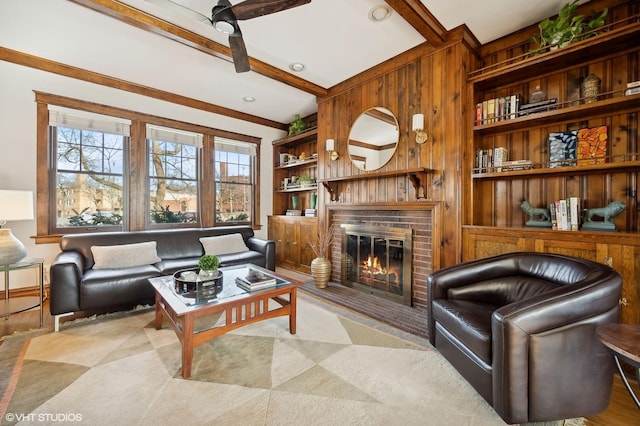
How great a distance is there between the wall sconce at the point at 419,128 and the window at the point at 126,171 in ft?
10.5

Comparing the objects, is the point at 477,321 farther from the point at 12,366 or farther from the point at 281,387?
the point at 12,366

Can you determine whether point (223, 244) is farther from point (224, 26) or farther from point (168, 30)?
point (224, 26)

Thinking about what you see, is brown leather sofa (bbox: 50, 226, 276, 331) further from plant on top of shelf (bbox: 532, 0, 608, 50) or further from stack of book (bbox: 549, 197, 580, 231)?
plant on top of shelf (bbox: 532, 0, 608, 50)

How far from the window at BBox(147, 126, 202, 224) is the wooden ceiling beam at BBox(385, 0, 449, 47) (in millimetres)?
3481

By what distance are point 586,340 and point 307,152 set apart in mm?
4428

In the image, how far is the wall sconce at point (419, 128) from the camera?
2.82 metres

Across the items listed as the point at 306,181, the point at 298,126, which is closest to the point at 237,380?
the point at 306,181

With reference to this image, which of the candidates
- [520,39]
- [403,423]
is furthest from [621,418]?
Answer: [520,39]

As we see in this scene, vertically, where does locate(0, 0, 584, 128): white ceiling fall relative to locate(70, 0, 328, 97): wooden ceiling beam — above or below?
above

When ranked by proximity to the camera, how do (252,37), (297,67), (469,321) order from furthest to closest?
(297,67) → (252,37) → (469,321)

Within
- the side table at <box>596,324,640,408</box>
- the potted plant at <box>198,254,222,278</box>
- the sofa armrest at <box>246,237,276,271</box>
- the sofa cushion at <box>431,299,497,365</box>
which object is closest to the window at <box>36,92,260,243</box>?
the sofa armrest at <box>246,237,276,271</box>

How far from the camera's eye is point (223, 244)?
3.87 meters

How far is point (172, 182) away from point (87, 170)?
3.34 feet

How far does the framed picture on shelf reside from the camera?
226 cm
